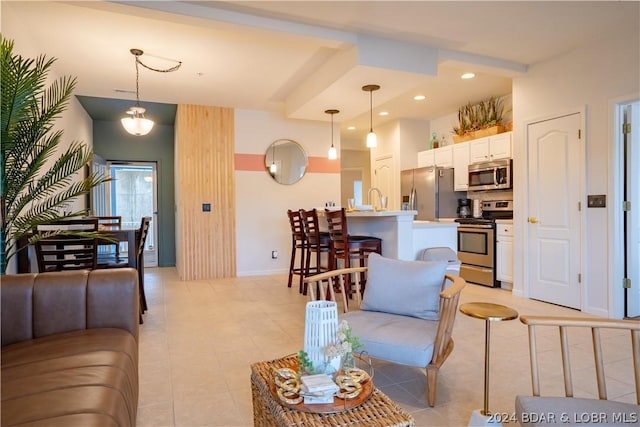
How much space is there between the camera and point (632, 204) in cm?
347

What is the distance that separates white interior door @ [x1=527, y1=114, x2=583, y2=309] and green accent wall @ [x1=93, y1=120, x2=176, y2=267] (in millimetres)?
5861

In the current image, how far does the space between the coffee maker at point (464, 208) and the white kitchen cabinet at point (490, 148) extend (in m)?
0.74

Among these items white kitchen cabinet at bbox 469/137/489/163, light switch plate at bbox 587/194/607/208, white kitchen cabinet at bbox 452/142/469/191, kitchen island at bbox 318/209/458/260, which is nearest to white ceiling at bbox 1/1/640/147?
white kitchen cabinet at bbox 469/137/489/163

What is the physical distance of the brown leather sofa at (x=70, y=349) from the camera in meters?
1.15

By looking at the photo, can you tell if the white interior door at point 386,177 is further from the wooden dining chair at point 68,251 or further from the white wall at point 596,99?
the wooden dining chair at point 68,251

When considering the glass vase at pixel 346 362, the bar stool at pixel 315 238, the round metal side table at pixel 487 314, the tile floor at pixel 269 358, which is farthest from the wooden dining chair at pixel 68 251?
the round metal side table at pixel 487 314

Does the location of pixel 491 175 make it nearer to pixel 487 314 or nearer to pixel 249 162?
pixel 249 162

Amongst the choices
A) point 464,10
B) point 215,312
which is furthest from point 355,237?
point 464,10

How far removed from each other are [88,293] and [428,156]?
219 inches

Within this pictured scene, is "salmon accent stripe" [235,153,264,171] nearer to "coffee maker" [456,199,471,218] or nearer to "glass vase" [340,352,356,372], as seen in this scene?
"coffee maker" [456,199,471,218]

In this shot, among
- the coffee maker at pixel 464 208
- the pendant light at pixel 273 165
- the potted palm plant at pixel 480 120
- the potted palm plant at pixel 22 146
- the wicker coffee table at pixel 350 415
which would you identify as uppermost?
the potted palm plant at pixel 480 120

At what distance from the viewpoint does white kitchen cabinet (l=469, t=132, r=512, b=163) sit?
493 cm

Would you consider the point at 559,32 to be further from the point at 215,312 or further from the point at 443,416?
the point at 215,312

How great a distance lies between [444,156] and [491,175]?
1046mm
